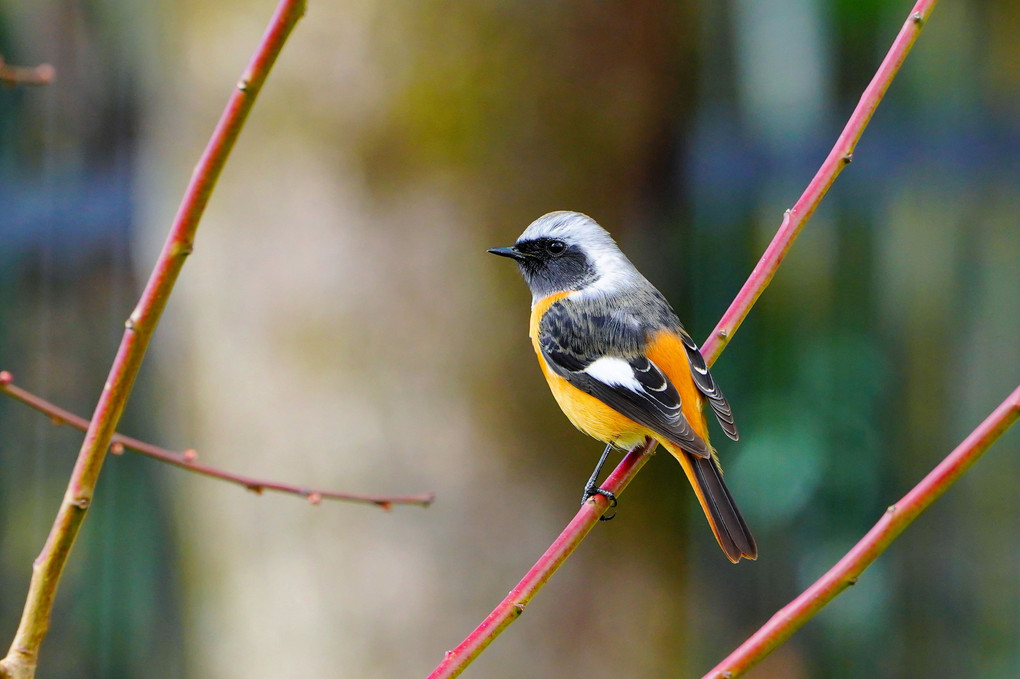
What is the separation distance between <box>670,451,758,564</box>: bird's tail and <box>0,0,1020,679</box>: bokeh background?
116 cm

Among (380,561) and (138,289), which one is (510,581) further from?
(138,289)

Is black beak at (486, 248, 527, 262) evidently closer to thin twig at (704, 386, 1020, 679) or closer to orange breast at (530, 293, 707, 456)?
orange breast at (530, 293, 707, 456)

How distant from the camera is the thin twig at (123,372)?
789 millimetres

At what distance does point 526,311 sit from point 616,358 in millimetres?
966

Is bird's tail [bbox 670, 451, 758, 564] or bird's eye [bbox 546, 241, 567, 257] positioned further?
bird's eye [bbox 546, 241, 567, 257]

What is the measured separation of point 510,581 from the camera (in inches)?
116

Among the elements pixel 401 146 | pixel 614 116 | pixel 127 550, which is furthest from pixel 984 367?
pixel 127 550

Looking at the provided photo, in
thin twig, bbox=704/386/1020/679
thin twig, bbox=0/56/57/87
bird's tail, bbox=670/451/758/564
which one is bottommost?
bird's tail, bbox=670/451/758/564

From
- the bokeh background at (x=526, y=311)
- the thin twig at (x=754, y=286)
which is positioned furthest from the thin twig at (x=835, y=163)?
the bokeh background at (x=526, y=311)

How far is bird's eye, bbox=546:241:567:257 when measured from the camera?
7.50 ft

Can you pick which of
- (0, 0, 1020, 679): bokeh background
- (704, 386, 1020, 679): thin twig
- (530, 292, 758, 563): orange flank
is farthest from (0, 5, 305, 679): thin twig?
(0, 0, 1020, 679): bokeh background

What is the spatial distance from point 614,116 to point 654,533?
4.56 feet

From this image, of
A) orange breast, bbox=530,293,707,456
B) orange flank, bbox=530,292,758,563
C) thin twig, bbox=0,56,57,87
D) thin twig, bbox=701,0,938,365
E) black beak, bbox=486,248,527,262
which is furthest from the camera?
black beak, bbox=486,248,527,262

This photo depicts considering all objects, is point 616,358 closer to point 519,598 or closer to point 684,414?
point 684,414
